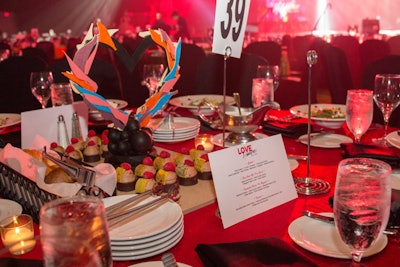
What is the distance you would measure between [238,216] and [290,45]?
715 cm

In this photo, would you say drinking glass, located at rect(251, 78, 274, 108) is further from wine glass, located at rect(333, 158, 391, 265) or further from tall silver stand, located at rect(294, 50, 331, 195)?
wine glass, located at rect(333, 158, 391, 265)

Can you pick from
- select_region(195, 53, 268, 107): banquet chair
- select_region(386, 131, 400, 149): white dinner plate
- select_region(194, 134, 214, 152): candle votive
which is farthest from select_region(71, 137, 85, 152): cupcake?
select_region(195, 53, 268, 107): banquet chair

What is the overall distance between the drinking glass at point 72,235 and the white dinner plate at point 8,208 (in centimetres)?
54

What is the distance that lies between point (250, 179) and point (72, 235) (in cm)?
60

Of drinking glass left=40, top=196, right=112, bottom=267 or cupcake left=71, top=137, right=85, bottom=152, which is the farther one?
cupcake left=71, top=137, right=85, bottom=152

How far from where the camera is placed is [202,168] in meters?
1.38

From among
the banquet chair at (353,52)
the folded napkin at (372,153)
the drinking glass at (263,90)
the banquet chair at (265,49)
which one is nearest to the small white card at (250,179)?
the folded napkin at (372,153)

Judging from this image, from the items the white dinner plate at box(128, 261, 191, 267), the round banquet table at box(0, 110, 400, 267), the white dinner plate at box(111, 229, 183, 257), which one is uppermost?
the white dinner plate at box(128, 261, 191, 267)

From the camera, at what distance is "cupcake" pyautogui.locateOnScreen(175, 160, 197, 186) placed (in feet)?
4.39

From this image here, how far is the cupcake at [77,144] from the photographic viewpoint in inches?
63.7

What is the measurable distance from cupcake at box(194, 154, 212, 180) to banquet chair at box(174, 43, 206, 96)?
280 centimetres

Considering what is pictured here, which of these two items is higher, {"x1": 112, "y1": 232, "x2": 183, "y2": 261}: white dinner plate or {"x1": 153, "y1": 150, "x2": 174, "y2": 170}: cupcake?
{"x1": 153, "y1": 150, "x2": 174, "y2": 170}: cupcake

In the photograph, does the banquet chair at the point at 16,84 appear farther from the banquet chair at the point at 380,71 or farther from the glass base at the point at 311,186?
the glass base at the point at 311,186

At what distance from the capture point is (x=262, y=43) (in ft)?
17.5
